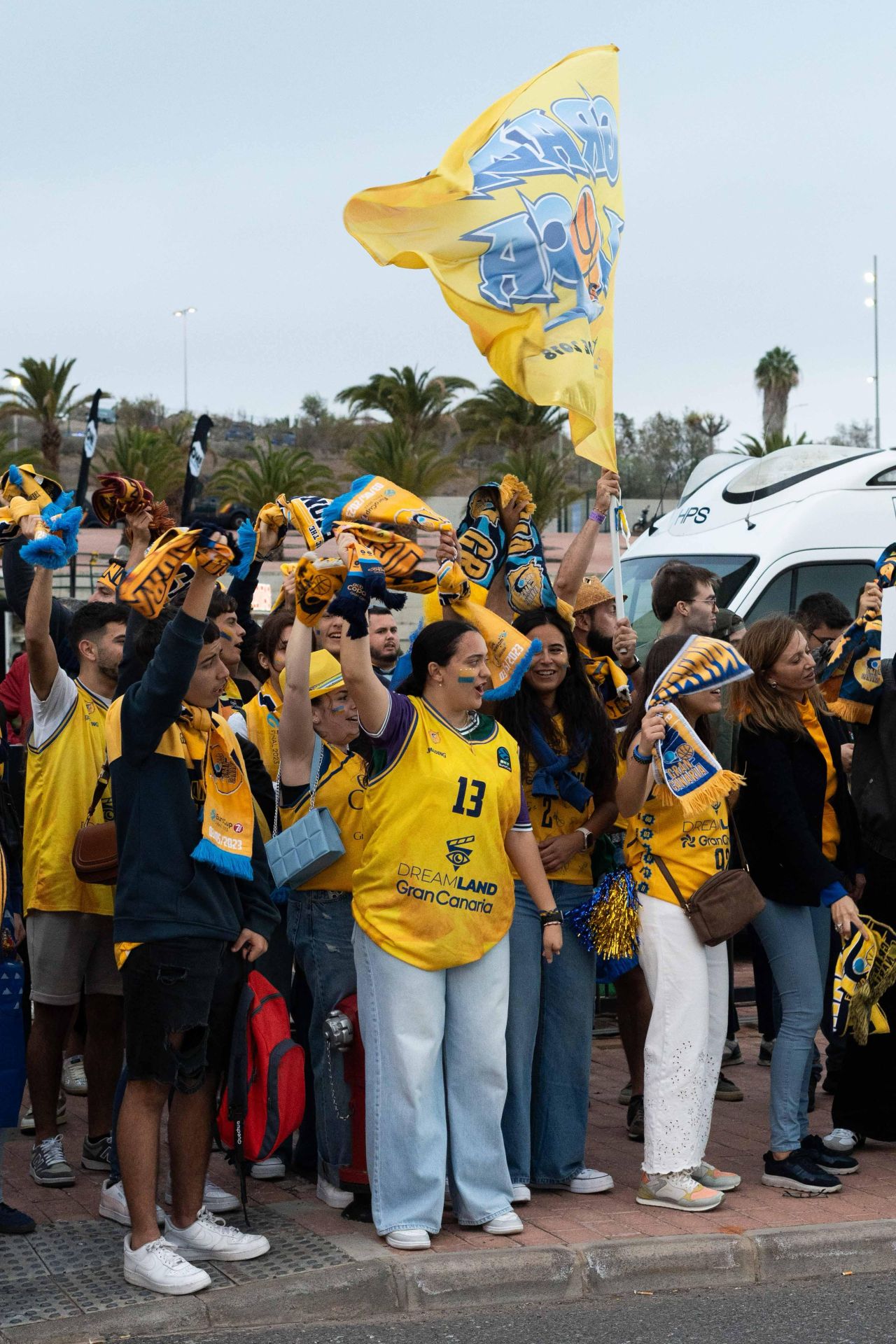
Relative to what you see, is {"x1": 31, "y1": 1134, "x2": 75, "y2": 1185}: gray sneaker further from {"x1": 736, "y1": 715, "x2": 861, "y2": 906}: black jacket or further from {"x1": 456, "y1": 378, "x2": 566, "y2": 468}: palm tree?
{"x1": 456, "y1": 378, "x2": 566, "y2": 468}: palm tree

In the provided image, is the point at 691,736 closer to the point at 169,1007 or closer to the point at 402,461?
the point at 169,1007

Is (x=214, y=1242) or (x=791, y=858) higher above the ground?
(x=791, y=858)

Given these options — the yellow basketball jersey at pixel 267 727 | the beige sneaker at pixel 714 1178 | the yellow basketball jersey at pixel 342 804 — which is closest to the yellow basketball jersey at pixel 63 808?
the yellow basketball jersey at pixel 267 727

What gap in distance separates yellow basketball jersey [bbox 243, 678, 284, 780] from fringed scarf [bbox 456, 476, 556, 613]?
93 cm

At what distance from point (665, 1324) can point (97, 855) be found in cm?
239

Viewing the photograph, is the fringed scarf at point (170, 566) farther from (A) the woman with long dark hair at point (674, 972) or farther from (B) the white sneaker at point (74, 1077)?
(B) the white sneaker at point (74, 1077)

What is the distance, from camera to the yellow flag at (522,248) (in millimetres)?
6055

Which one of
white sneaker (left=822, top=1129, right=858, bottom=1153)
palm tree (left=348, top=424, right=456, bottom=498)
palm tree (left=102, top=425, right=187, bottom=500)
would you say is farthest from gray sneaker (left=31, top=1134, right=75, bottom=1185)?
palm tree (left=102, top=425, right=187, bottom=500)

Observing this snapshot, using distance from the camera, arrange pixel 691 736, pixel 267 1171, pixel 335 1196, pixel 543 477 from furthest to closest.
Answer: pixel 543 477 → pixel 267 1171 → pixel 335 1196 → pixel 691 736

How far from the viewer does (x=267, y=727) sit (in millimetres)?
5965

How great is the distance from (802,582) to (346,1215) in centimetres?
648

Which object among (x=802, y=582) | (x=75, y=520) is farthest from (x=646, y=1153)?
(x=802, y=582)

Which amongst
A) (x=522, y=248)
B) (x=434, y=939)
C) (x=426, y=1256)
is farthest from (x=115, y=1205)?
(x=522, y=248)

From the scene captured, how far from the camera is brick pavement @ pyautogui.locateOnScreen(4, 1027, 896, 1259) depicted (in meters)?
4.98
